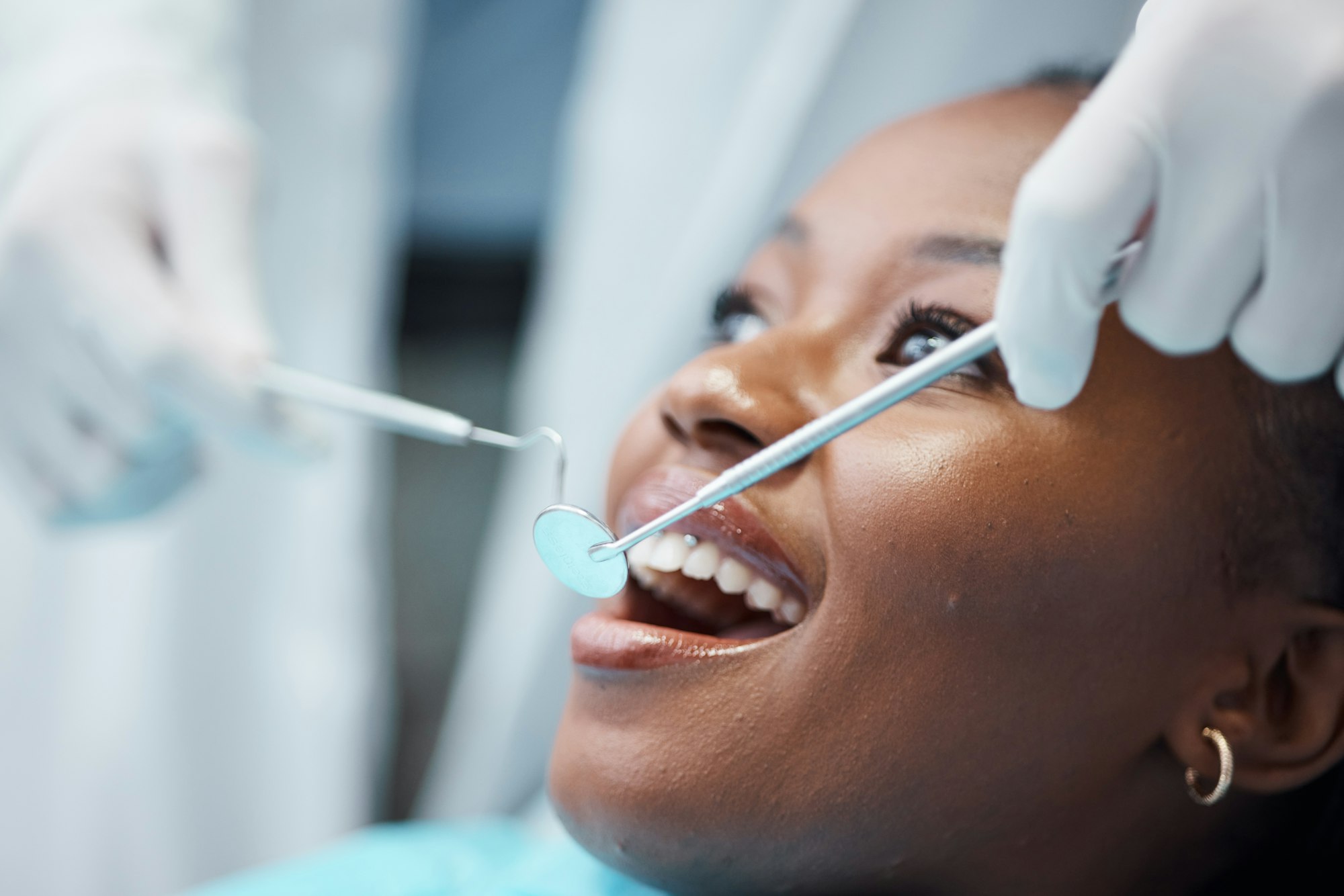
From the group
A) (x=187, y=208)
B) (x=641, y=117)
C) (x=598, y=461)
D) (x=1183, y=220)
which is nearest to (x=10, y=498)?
(x=187, y=208)

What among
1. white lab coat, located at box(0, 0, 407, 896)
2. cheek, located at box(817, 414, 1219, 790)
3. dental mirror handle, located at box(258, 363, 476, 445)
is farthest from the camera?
white lab coat, located at box(0, 0, 407, 896)

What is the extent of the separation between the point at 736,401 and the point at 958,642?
0.23 meters

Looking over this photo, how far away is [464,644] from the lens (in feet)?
8.13

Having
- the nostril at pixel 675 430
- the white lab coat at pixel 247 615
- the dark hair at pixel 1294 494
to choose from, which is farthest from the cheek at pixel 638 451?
the white lab coat at pixel 247 615

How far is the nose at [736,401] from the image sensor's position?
848 millimetres

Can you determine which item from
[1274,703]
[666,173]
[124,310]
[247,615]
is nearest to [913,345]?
[1274,703]

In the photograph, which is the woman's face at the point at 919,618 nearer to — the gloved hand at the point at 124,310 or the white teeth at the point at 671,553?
the white teeth at the point at 671,553

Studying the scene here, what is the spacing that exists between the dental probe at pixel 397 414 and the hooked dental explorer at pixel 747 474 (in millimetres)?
96

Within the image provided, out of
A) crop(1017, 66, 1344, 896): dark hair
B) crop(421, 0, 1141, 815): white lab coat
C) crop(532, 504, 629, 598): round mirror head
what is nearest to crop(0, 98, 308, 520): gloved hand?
crop(421, 0, 1141, 815): white lab coat

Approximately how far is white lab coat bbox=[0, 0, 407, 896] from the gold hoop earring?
4.21 ft

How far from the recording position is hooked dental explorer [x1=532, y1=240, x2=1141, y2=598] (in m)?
0.64

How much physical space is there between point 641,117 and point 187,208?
0.59 metres

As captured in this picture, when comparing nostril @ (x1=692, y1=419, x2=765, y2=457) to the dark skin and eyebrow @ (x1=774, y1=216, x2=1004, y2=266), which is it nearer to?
the dark skin

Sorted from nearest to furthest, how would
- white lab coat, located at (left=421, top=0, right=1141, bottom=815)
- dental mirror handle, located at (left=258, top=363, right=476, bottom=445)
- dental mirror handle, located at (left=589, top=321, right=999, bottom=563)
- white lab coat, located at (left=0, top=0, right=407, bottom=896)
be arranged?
1. dental mirror handle, located at (left=589, top=321, right=999, bottom=563)
2. dental mirror handle, located at (left=258, top=363, right=476, bottom=445)
3. white lab coat, located at (left=421, top=0, right=1141, bottom=815)
4. white lab coat, located at (left=0, top=0, right=407, bottom=896)
